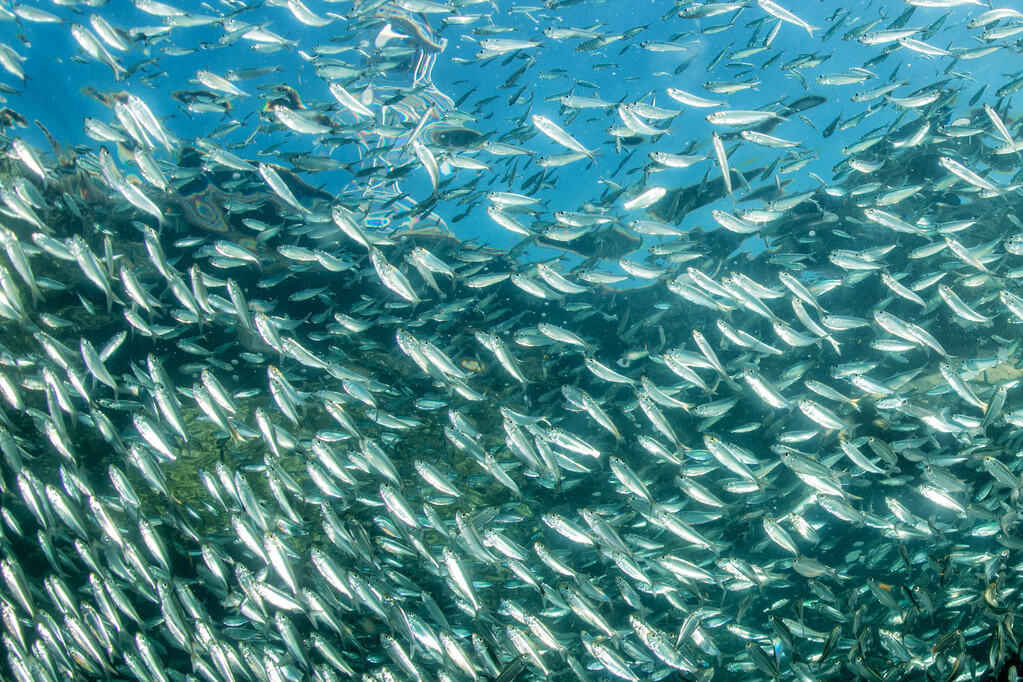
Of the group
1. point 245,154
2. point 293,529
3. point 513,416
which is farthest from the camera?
point 245,154

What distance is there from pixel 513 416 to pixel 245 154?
779 cm

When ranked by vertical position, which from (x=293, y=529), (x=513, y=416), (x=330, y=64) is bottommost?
(x=293, y=529)

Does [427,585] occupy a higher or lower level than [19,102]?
lower

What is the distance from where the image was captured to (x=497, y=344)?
5.79m

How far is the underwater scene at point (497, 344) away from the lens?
19.2ft

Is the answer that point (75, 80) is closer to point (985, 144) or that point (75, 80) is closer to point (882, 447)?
point (882, 447)

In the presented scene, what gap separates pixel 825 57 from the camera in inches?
245

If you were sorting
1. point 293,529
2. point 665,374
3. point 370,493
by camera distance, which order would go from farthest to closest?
point 665,374 < point 370,493 < point 293,529

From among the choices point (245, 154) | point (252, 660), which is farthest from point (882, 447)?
point (245, 154)

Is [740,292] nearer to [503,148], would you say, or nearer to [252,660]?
[503,148]

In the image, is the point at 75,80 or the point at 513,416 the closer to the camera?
the point at 513,416

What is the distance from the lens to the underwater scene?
19.2ft

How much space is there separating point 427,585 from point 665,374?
20.4 feet

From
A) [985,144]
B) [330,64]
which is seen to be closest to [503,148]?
[330,64]
